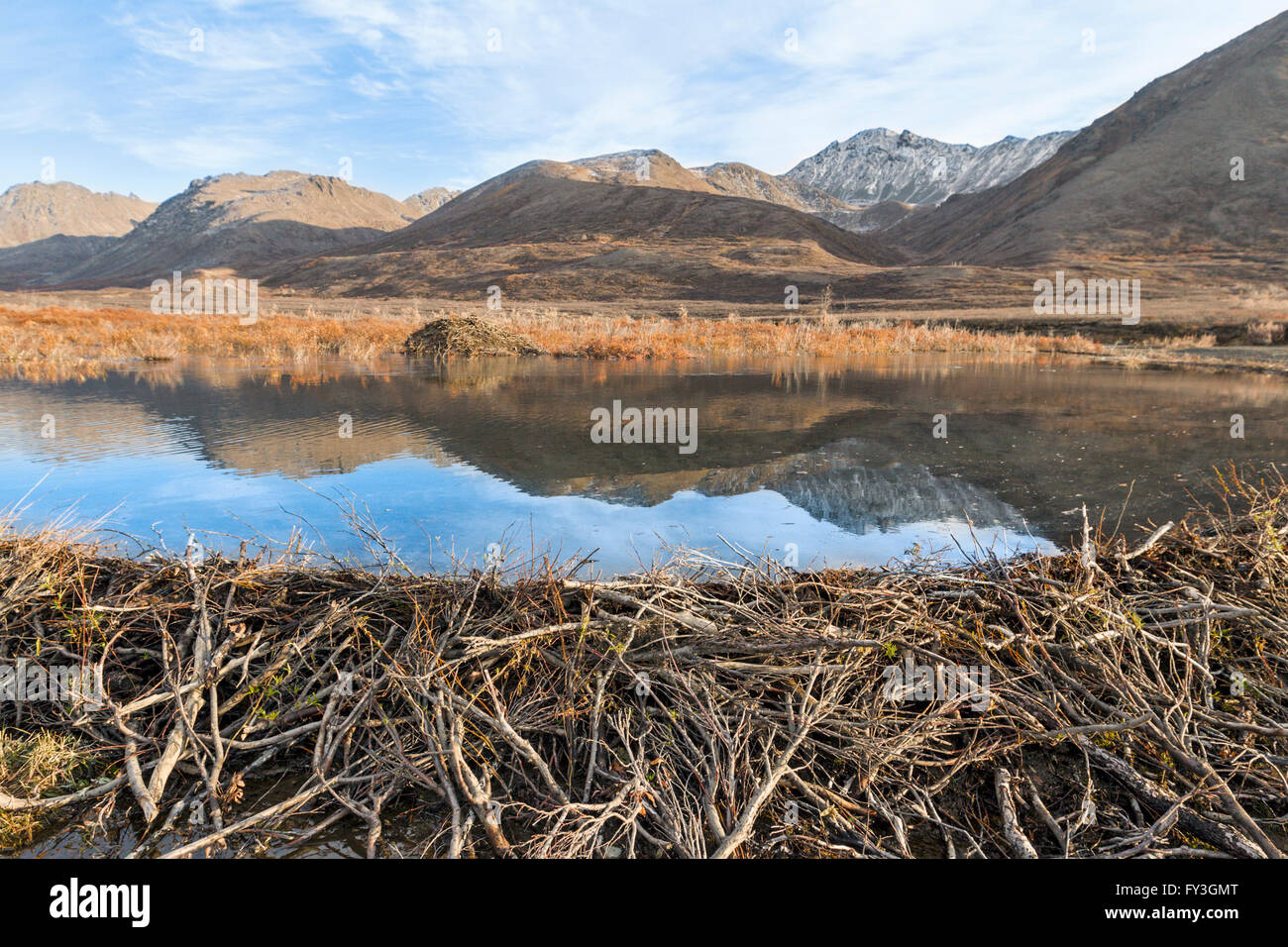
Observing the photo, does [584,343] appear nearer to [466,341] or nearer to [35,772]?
[466,341]

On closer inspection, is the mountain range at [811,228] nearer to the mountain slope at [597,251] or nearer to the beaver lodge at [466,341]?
the mountain slope at [597,251]

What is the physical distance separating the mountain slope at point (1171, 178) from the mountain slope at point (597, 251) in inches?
665

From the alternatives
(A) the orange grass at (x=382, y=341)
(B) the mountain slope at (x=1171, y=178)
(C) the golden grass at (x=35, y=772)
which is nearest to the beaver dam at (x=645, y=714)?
(C) the golden grass at (x=35, y=772)

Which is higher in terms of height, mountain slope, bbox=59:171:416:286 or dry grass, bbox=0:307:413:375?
mountain slope, bbox=59:171:416:286

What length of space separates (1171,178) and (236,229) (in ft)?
460

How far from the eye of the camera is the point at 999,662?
2.77 metres

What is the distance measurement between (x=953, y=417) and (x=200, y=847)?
10371mm

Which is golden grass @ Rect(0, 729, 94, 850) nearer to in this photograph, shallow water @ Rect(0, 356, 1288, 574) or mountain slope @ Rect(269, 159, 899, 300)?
shallow water @ Rect(0, 356, 1288, 574)

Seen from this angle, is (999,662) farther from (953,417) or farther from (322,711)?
(953,417)

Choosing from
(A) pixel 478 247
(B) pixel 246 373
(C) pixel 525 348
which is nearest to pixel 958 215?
(A) pixel 478 247

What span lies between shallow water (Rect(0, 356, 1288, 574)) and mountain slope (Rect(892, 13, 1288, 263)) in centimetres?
6384

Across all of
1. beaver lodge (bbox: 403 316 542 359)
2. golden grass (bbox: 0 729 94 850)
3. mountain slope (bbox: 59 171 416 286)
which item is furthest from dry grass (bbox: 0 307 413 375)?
mountain slope (bbox: 59 171 416 286)

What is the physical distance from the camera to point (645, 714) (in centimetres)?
255

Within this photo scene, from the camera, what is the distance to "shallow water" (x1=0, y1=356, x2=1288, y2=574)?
5016 mm
